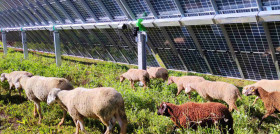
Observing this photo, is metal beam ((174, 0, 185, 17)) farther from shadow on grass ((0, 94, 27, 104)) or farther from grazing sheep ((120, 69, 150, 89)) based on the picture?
shadow on grass ((0, 94, 27, 104))

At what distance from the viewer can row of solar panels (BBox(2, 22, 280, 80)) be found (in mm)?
7895

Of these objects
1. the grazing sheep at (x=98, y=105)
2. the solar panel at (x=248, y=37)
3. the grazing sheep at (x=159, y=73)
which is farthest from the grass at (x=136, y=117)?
the solar panel at (x=248, y=37)

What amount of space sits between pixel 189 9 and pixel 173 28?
4.55 feet

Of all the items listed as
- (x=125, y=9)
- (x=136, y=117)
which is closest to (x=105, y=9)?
(x=125, y=9)

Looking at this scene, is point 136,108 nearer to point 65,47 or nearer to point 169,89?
point 169,89

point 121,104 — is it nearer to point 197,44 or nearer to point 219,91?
point 219,91

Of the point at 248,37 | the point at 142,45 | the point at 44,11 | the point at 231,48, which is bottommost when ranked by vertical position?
the point at 231,48

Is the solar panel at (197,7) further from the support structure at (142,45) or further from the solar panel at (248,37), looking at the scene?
the support structure at (142,45)

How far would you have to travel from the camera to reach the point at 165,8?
9055 mm

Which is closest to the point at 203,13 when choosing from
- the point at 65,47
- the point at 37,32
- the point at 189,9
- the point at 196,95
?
the point at 189,9

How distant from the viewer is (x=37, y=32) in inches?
842

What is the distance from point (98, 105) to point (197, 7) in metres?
5.56

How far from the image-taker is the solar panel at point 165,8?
8.77m

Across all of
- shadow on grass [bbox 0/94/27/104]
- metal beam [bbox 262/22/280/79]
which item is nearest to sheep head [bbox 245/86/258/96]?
metal beam [bbox 262/22/280/79]
